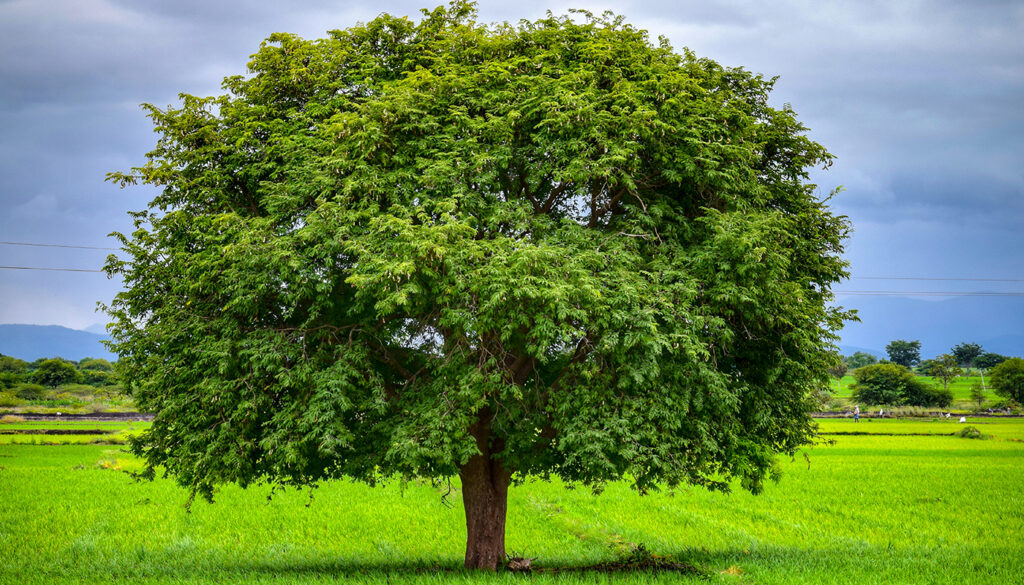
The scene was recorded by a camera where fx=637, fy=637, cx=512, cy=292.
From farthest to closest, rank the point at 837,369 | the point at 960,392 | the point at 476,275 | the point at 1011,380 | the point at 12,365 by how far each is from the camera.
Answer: the point at 12,365, the point at 960,392, the point at 1011,380, the point at 837,369, the point at 476,275

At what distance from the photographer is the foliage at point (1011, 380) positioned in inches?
3236

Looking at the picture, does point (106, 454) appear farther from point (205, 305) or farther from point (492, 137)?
point (492, 137)

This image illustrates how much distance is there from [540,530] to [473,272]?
1429 centimetres

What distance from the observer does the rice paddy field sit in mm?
13914

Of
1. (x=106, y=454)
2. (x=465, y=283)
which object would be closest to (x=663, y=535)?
(x=465, y=283)

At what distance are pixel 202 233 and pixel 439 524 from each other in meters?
13.7

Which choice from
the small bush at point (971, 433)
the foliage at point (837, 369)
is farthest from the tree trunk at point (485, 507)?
the small bush at point (971, 433)

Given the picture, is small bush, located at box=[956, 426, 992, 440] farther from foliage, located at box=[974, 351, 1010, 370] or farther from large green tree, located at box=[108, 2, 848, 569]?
foliage, located at box=[974, 351, 1010, 370]

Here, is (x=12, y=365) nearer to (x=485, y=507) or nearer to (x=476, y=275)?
(x=485, y=507)

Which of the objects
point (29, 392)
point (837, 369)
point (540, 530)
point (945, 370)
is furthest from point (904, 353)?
point (29, 392)

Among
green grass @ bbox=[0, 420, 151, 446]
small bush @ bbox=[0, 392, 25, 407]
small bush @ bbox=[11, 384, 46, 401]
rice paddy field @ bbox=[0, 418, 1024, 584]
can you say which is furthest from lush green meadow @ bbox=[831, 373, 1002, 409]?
small bush @ bbox=[11, 384, 46, 401]

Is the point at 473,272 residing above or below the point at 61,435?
above

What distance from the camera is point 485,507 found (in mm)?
14414

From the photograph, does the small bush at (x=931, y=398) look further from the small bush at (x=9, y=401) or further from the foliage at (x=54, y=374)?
the foliage at (x=54, y=374)
